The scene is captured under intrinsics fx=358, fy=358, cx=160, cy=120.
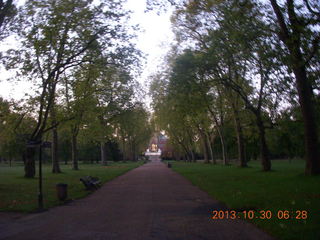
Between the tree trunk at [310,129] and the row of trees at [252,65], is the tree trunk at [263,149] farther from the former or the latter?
the tree trunk at [310,129]

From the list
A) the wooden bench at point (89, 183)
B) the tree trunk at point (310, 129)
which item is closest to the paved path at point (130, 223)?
the wooden bench at point (89, 183)

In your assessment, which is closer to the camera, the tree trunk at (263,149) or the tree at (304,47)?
the tree at (304,47)

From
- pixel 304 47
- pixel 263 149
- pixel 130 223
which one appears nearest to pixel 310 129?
pixel 304 47

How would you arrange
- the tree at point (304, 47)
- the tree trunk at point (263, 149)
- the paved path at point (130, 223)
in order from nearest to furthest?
the paved path at point (130, 223) → the tree at point (304, 47) → the tree trunk at point (263, 149)

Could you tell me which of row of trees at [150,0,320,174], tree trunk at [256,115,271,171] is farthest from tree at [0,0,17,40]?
tree trunk at [256,115,271,171]

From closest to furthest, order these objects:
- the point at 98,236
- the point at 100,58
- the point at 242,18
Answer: the point at 98,236 < the point at 242,18 < the point at 100,58

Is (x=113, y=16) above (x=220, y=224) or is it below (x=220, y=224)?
above

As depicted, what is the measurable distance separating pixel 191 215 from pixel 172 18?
2019 cm

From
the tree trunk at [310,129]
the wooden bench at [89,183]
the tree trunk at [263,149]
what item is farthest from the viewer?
the tree trunk at [263,149]

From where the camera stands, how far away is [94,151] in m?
91.6

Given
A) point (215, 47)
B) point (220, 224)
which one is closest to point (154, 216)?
point (220, 224)

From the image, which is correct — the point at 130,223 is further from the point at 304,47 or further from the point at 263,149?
the point at 263,149

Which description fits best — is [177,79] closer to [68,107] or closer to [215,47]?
[215,47]

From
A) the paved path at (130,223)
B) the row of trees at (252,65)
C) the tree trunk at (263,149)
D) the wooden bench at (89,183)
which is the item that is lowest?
the paved path at (130,223)
